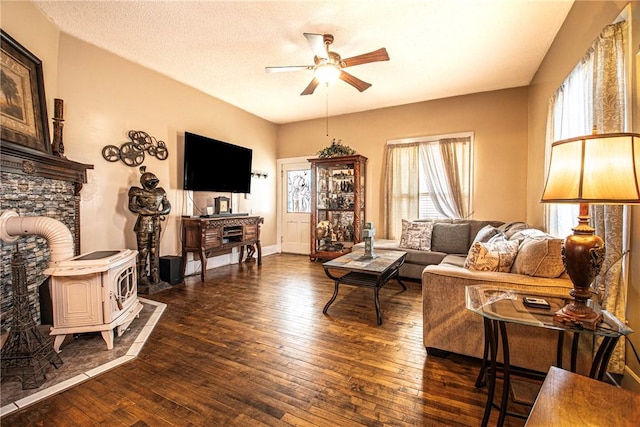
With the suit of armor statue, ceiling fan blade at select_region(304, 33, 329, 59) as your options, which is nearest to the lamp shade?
ceiling fan blade at select_region(304, 33, 329, 59)

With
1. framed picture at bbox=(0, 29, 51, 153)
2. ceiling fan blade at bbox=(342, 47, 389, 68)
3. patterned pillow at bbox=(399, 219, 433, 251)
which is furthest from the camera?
patterned pillow at bbox=(399, 219, 433, 251)

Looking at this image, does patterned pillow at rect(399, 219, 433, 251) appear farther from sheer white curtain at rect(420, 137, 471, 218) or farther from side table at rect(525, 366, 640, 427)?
side table at rect(525, 366, 640, 427)

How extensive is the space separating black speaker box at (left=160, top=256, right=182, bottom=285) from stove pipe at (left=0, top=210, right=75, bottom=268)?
1767 mm

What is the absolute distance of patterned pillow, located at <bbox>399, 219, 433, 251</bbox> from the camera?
425 centimetres

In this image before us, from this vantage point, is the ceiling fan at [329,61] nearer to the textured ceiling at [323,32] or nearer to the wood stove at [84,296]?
the textured ceiling at [323,32]

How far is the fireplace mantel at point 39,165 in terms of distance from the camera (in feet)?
6.78

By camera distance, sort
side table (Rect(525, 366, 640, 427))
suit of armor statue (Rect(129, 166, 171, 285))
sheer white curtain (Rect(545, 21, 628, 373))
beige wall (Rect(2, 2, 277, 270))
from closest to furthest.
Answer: side table (Rect(525, 366, 640, 427)), sheer white curtain (Rect(545, 21, 628, 373)), beige wall (Rect(2, 2, 277, 270)), suit of armor statue (Rect(129, 166, 171, 285))

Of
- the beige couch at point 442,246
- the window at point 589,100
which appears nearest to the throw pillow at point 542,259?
the window at point 589,100

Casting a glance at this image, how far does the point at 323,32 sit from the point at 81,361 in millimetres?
3542

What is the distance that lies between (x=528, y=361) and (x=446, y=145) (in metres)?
3.64

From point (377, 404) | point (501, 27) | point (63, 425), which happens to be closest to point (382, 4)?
point (501, 27)

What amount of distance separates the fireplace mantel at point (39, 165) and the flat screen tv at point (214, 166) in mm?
1301

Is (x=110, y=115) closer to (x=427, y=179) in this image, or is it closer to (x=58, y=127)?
(x=58, y=127)

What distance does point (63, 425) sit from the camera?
1.45 m
